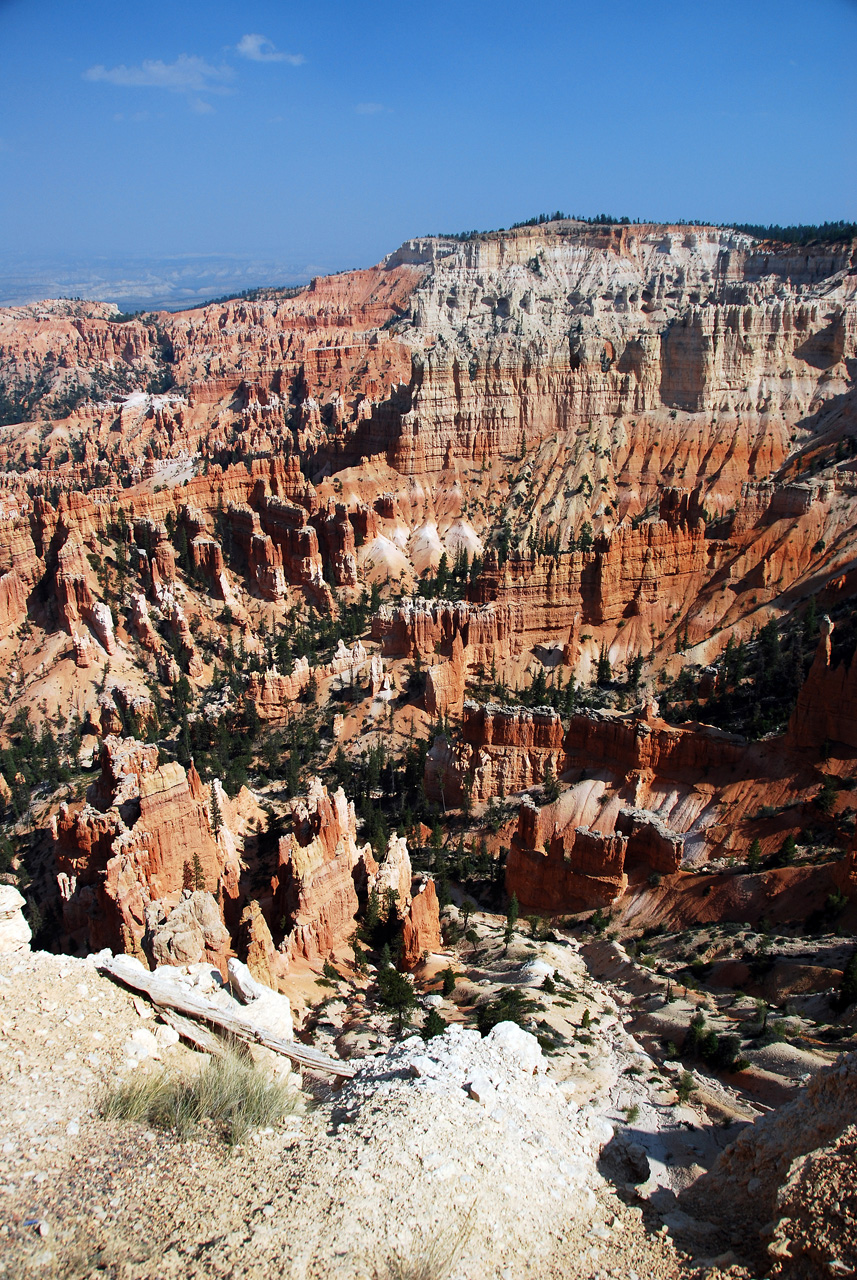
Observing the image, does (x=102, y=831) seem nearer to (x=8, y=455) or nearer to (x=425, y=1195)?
(x=425, y=1195)

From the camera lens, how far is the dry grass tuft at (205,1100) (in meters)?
14.4

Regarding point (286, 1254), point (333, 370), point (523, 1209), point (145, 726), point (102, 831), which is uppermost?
point (333, 370)

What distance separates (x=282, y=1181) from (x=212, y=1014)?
17.1 ft

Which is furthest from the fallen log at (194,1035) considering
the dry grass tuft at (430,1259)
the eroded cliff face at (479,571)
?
the eroded cliff face at (479,571)

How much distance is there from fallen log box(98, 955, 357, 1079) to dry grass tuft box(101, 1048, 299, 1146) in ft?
6.17

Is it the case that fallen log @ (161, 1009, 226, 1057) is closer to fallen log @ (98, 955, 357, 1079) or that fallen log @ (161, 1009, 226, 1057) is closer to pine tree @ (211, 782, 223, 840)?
fallen log @ (98, 955, 357, 1079)

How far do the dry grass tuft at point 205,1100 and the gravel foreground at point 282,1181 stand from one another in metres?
0.29

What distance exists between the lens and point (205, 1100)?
48.8 ft

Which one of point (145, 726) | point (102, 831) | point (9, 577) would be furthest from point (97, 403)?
point (102, 831)

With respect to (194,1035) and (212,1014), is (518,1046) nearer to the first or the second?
(212,1014)

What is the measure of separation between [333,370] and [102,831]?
132313 millimetres

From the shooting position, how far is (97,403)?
17700cm

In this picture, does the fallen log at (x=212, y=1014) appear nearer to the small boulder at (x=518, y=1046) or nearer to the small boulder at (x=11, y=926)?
the small boulder at (x=11, y=926)

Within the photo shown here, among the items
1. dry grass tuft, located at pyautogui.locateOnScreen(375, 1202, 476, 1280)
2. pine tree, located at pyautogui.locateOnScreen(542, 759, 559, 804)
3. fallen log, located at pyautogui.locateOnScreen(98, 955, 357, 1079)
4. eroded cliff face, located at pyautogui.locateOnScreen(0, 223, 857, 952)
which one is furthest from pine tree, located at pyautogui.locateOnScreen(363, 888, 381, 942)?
dry grass tuft, located at pyautogui.locateOnScreen(375, 1202, 476, 1280)
